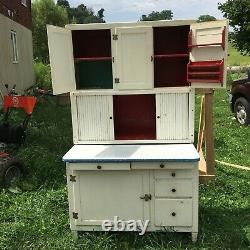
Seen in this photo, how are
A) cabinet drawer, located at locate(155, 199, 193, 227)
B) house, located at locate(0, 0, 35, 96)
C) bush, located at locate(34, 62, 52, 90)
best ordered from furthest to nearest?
bush, located at locate(34, 62, 52, 90)
house, located at locate(0, 0, 35, 96)
cabinet drawer, located at locate(155, 199, 193, 227)

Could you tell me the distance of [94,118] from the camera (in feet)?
16.6

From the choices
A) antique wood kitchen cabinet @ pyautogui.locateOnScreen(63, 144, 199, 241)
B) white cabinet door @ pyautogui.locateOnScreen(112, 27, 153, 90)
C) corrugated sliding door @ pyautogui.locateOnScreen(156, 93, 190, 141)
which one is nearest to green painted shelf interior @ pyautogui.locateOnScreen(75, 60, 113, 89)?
white cabinet door @ pyautogui.locateOnScreen(112, 27, 153, 90)

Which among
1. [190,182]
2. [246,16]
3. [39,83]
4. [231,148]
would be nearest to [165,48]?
[190,182]

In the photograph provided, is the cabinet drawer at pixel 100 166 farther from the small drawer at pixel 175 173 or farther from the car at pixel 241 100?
the car at pixel 241 100

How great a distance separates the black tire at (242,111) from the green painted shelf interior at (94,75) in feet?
19.7

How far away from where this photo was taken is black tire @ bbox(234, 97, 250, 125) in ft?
34.3

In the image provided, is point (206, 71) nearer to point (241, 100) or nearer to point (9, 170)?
point (9, 170)

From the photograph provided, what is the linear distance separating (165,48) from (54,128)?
5020 mm

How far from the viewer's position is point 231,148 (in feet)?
27.5

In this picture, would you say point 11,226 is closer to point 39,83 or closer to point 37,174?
point 37,174

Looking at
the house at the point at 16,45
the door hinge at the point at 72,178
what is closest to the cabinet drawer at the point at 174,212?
the door hinge at the point at 72,178

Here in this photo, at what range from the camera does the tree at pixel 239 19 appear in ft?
56.3

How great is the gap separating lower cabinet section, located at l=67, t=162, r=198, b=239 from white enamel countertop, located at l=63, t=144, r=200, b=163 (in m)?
0.07

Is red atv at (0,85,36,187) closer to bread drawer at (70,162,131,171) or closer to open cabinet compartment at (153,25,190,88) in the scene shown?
bread drawer at (70,162,131,171)
